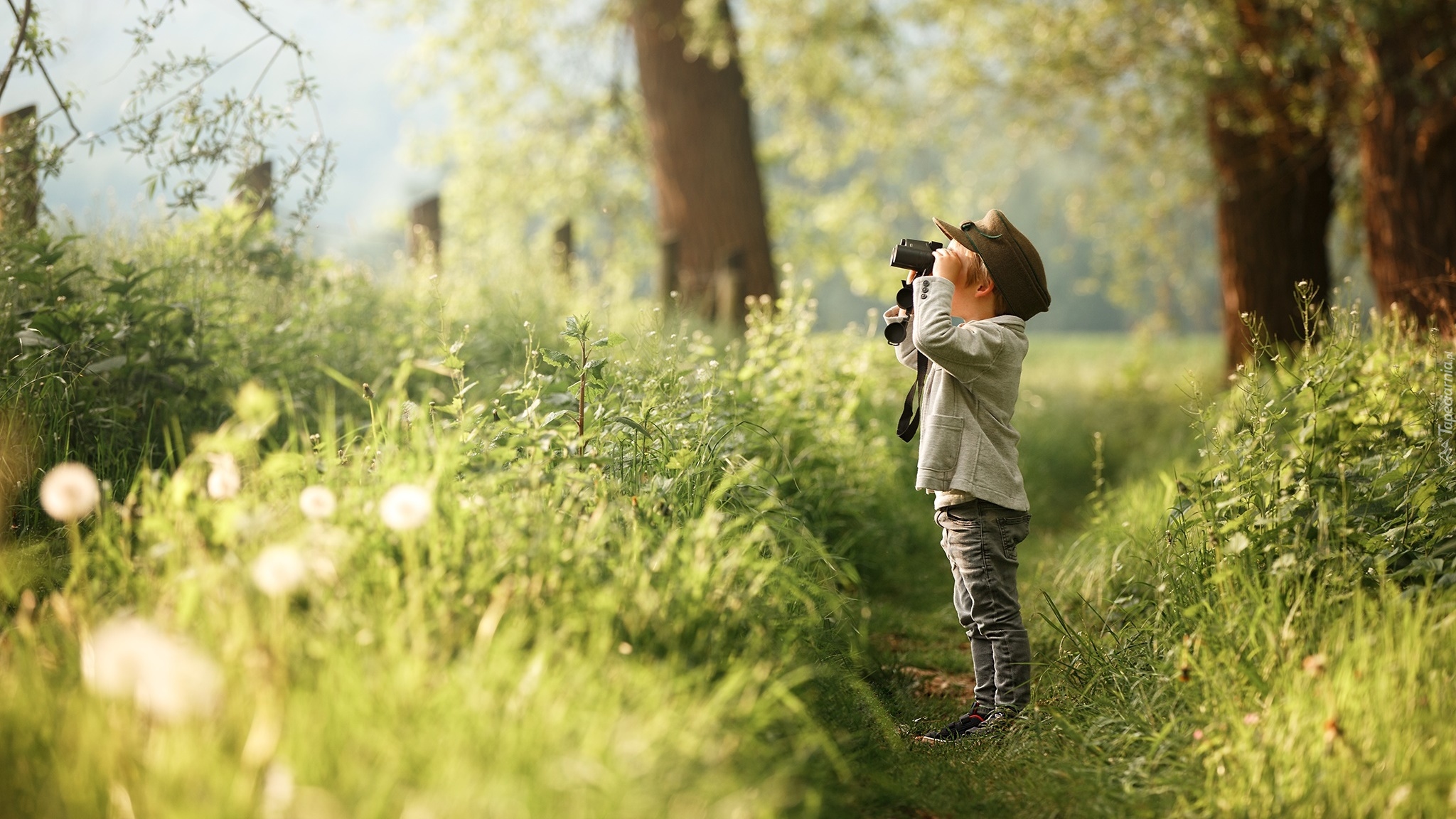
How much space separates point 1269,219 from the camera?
339 inches

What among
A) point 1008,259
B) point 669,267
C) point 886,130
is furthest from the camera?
point 886,130

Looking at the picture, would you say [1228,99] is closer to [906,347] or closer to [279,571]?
[906,347]

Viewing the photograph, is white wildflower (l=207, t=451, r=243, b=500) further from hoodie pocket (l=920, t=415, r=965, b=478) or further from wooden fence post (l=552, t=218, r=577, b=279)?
wooden fence post (l=552, t=218, r=577, b=279)

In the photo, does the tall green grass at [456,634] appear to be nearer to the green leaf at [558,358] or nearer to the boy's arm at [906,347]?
the green leaf at [558,358]

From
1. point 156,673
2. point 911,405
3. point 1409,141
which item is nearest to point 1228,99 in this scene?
point 1409,141

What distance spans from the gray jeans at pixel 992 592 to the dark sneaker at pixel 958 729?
0.10m

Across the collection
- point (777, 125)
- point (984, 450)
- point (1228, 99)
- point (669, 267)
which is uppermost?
point (777, 125)

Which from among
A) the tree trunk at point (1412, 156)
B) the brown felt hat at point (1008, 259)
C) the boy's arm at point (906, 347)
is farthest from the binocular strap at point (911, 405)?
the tree trunk at point (1412, 156)

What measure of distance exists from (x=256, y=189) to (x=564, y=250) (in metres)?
3.00

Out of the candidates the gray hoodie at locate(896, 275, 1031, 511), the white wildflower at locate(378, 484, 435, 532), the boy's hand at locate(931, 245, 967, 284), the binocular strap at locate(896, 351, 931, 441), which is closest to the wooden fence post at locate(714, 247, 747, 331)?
the binocular strap at locate(896, 351, 931, 441)

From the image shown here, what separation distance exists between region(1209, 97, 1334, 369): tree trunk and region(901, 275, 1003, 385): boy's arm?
599 centimetres

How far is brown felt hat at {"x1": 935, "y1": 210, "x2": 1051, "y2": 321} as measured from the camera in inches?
140

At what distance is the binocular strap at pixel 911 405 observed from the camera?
148 inches

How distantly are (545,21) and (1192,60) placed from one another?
747 cm
